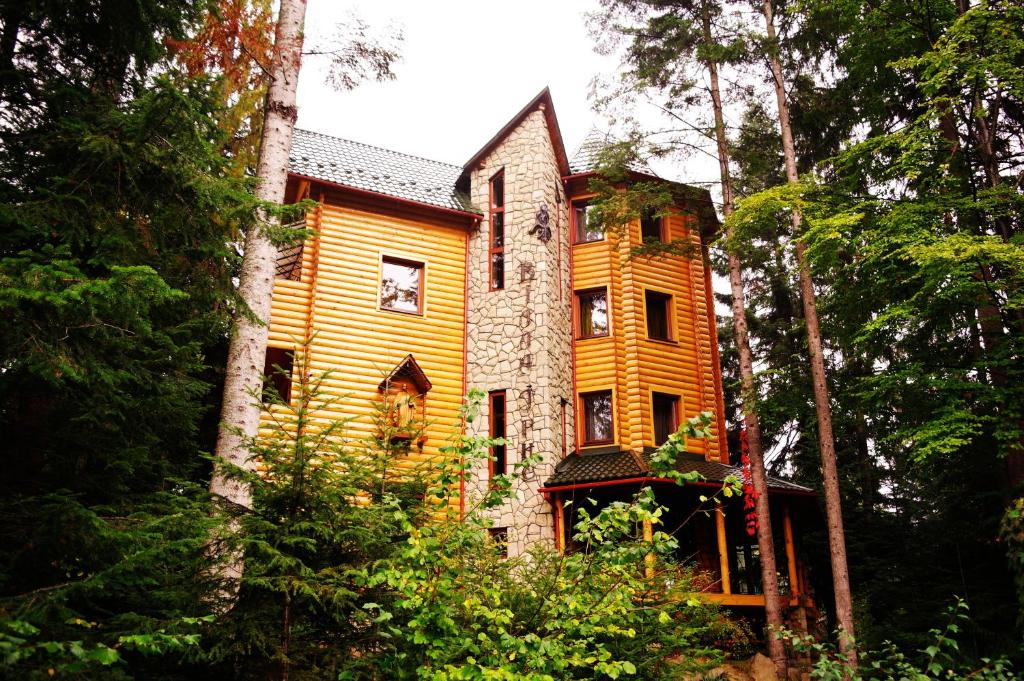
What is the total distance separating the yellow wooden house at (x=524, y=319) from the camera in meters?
15.6

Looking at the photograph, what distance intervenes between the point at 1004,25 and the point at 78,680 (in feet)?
46.8

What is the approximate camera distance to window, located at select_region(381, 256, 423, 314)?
16.6 meters

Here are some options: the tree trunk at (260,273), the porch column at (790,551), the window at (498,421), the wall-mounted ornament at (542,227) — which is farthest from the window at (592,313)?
the tree trunk at (260,273)

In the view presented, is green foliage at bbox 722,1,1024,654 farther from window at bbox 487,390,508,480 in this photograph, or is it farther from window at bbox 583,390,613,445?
window at bbox 487,390,508,480

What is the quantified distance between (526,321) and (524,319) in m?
0.08

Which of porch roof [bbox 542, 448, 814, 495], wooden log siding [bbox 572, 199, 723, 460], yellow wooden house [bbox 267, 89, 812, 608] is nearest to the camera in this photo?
porch roof [bbox 542, 448, 814, 495]

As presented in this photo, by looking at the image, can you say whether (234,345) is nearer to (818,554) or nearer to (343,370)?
(343,370)

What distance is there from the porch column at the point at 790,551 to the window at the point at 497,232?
8.76 meters

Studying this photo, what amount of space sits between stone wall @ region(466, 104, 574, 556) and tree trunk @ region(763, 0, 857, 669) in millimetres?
5679

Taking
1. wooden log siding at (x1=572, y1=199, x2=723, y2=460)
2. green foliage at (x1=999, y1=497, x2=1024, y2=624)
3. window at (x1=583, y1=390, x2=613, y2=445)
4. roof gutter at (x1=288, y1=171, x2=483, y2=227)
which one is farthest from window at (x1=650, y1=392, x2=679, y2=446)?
green foliage at (x1=999, y1=497, x2=1024, y2=624)

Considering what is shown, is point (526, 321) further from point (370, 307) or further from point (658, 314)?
point (658, 314)

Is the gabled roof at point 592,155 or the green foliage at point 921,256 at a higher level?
the gabled roof at point 592,155

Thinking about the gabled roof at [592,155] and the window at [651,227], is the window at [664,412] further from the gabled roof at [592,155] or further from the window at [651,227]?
the gabled roof at [592,155]

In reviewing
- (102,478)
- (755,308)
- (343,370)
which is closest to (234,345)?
(102,478)
